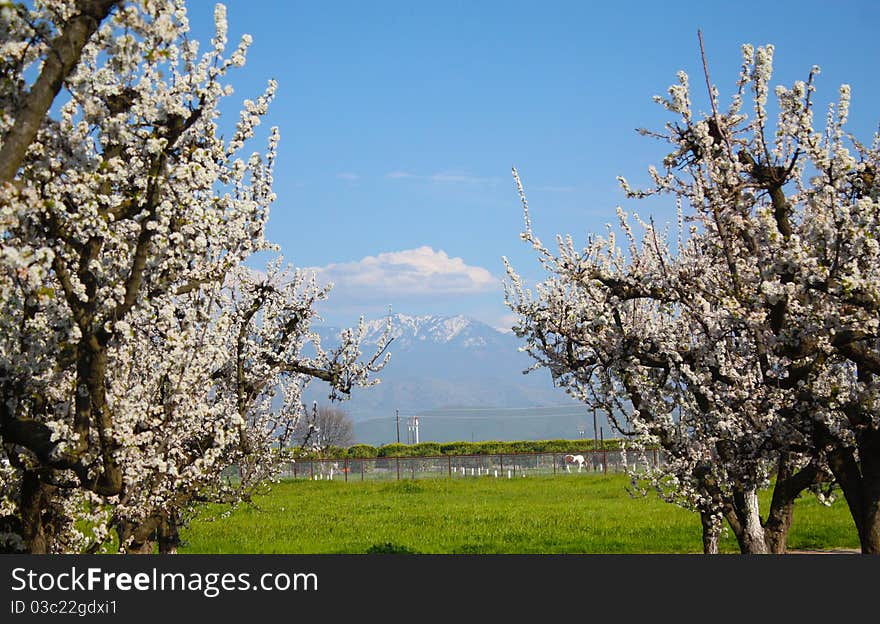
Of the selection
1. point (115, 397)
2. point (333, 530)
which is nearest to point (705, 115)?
point (115, 397)

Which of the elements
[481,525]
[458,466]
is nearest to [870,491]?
[481,525]

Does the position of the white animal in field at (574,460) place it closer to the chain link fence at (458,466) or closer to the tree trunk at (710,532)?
the chain link fence at (458,466)

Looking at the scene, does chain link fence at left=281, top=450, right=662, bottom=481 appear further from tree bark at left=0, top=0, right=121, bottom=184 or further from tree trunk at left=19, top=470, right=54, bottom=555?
tree bark at left=0, top=0, right=121, bottom=184

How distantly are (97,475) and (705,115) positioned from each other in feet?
26.6

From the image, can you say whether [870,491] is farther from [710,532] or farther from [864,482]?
[710,532]

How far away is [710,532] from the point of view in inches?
492

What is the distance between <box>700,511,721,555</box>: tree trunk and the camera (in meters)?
12.3

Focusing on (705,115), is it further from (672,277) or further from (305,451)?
(305,451)

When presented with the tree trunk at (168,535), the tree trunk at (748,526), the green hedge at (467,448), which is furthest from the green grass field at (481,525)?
the green hedge at (467,448)

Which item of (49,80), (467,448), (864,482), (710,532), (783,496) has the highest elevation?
(49,80)

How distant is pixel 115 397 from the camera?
8.30m

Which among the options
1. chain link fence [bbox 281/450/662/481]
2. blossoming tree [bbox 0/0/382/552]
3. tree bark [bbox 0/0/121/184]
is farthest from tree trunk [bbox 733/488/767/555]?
chain link fence [bbox 281/450/662/481]

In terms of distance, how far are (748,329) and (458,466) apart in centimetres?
4930

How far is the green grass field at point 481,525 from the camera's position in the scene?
21719mm
